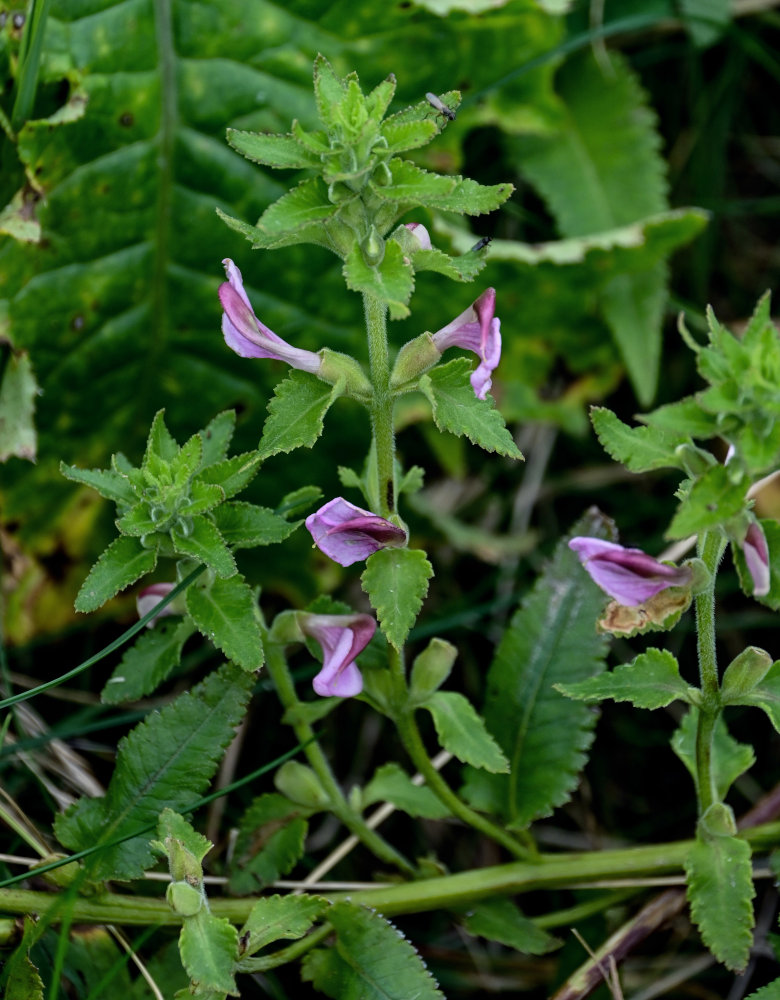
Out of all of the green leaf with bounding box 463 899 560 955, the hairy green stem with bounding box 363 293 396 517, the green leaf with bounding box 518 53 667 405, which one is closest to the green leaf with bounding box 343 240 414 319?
Answer: the hairy green stem with bounding box 363 293 396 517

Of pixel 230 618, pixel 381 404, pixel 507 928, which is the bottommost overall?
pixel 507 928

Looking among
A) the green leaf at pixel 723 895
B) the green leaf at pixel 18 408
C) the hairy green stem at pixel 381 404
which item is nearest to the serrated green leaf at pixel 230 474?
the hairy green stem at pixel 381 404

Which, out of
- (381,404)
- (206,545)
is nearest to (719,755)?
(381,404)

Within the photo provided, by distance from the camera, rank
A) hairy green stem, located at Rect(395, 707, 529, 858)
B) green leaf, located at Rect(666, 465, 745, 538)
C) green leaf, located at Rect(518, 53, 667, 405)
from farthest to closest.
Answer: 1. green leaf, located at Rect(518, 53, 667, 405)
2. hairy green stem, located at Rect(395, 707, 529, 858)
3. green leaf, located at Rect(666, 465, 745, 538)

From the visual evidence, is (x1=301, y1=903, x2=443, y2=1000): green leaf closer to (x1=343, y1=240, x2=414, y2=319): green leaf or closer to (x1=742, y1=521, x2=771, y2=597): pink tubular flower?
(x1=742, y1=521, x2=771, y2=597): pink tubular flower

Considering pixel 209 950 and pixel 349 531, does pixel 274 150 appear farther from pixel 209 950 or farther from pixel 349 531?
pixel 209 950

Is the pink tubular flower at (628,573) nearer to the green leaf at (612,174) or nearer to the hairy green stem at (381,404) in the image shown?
the hairy green stem at (381,404)
